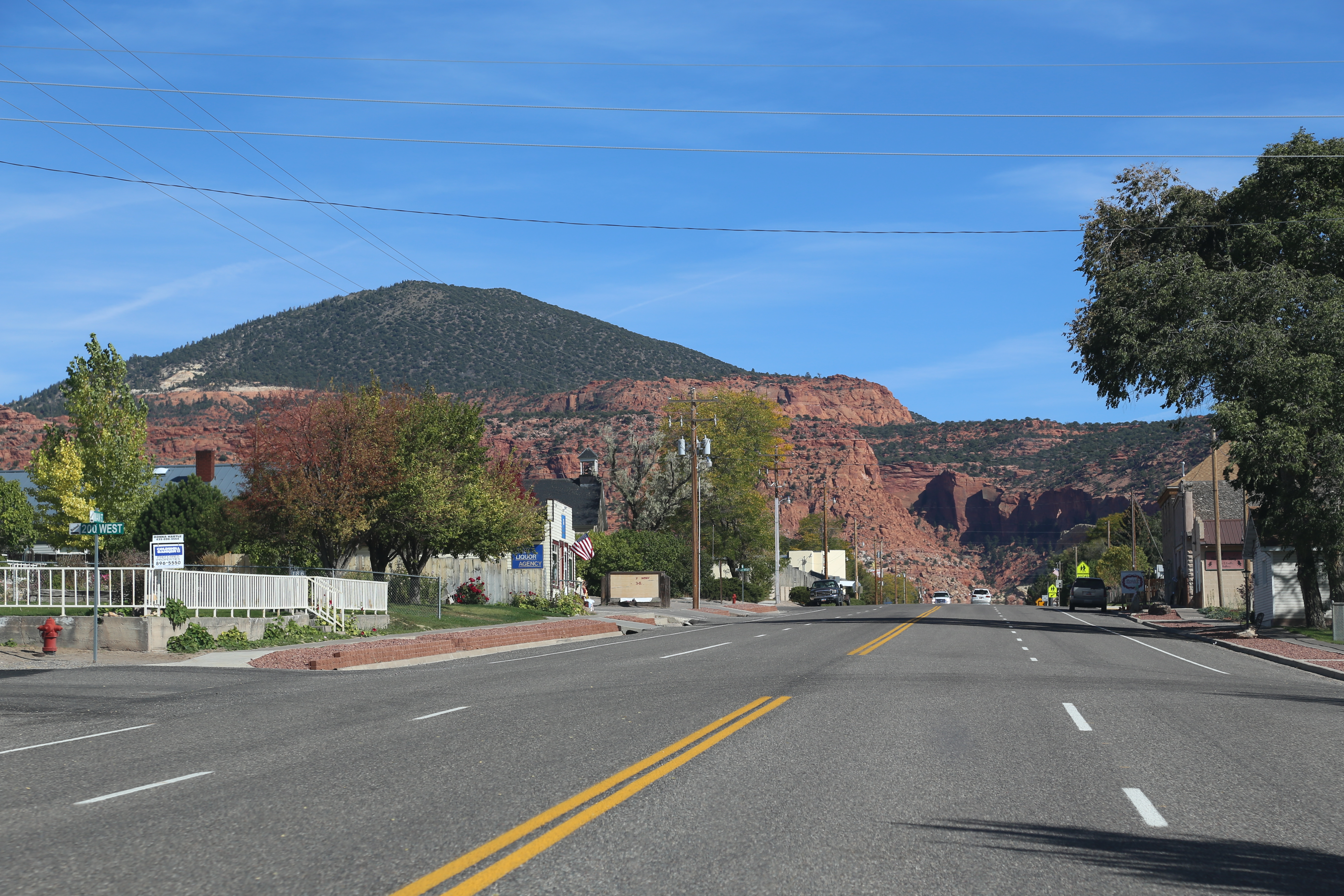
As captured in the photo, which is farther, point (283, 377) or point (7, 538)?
point (283, 377)

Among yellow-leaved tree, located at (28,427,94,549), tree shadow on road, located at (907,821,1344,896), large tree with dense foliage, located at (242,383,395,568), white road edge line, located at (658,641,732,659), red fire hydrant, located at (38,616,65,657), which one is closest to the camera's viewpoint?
tree shadow on road, located at (907,821,1344,896)

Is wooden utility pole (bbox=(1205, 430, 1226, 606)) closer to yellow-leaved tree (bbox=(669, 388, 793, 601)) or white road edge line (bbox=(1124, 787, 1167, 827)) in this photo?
white road edge line (bbox=(1124, 787, 1167, 827))

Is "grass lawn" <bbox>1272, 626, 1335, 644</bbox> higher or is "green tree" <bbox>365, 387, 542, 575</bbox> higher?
"green tree" <bbox>365, 387, 542, 575</bbox>

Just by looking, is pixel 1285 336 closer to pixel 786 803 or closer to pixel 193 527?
pixel 786 803

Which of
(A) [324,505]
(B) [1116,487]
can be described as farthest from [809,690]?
(B) [1116,487]

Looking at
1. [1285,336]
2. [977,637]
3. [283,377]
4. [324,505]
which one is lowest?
[977,637]

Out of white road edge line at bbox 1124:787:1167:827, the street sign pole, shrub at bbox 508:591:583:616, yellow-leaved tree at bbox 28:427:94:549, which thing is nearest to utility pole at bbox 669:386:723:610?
shrub at bbox 508:591:583:616

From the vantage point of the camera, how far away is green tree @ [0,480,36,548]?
62.5 meters

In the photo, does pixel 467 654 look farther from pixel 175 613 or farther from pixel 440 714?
pixel 440 714

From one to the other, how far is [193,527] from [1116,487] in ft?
471

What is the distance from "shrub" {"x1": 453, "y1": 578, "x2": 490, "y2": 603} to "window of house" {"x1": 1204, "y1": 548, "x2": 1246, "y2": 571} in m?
47.7

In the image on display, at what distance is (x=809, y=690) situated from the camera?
16359 mm

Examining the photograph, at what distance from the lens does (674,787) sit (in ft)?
29.2

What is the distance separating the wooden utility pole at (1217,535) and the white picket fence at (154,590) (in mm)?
25960
